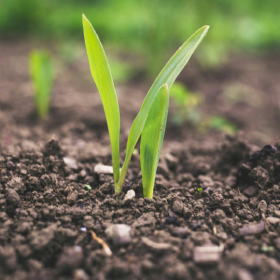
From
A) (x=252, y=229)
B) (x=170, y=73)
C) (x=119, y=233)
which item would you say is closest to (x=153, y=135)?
(x=170, y=73)

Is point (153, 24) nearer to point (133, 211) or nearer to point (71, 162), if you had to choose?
point (71, 162)

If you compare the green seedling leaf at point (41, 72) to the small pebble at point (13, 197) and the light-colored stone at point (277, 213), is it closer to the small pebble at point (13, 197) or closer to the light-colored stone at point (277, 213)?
the small pebble at point (13, 197)

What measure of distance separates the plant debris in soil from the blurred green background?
2.03 meters

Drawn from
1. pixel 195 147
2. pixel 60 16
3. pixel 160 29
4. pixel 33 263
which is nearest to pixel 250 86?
pixel 160 29

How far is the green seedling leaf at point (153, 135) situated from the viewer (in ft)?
2.95

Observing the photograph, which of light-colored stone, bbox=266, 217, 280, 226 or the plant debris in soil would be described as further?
light-colored stone, bbox=266, 217, 280, 226

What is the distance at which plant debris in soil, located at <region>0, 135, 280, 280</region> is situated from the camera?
79cm

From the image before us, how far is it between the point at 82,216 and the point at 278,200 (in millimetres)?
798

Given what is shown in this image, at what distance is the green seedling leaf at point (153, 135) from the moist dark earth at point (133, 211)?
0.38 feet

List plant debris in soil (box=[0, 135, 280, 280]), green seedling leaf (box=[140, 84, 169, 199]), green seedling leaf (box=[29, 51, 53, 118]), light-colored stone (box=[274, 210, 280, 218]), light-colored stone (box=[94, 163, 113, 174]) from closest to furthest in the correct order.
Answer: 1. plant debris in soil (box=[0, 135, 280, 280])
2. green seedling leaf (box=[140, 84, 169, 199])
3. light-colored stone (box=[274, 210, 280, 218])
4. light-colored stone (box=[94, 163, 113, 174])
5. green seedling leaf (box=[29, 51, 53, 118])

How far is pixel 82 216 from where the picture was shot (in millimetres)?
985

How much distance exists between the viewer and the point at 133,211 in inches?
40.8

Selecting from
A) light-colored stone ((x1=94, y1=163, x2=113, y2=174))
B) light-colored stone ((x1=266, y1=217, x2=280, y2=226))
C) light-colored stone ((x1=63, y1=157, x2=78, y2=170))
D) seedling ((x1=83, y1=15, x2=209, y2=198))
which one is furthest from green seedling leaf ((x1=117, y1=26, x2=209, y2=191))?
light-colored stone ((x1=266, y1=217, x2=280, y2=226))

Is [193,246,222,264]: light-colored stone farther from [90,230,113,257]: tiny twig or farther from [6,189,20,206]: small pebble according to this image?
[6,189,20,206]: small pebble
